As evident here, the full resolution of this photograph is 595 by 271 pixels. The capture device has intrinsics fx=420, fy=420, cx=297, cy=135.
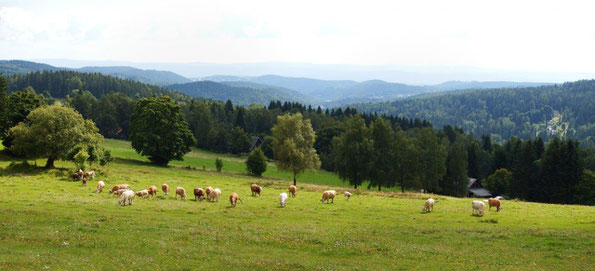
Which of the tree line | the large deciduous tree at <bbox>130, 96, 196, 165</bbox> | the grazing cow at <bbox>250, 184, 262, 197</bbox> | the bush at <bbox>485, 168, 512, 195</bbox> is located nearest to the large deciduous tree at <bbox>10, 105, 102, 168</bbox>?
the tree line

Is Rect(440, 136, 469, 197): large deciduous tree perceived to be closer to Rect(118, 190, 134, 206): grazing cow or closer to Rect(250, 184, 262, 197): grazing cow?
Rect(250, 184, 262, 197): grazing cow

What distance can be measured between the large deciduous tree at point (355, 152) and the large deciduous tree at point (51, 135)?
3463 cm

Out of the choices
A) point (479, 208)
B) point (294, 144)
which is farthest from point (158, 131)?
point (479, 208)

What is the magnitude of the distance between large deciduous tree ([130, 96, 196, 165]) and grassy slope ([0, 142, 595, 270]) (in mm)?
27529

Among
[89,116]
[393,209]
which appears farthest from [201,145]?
[393,209]

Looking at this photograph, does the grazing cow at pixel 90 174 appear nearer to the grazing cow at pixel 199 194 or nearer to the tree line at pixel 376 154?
the grazing cow at pixel 199 194

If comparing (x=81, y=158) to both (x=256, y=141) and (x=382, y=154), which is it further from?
(x=256, y=141)

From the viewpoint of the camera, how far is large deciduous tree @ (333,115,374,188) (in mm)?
62844

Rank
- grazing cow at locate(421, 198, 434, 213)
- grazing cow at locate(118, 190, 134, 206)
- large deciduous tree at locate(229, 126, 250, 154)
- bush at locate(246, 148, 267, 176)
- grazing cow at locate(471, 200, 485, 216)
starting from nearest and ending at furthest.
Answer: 1. grazing cow at locate(118, 190, 134, 206)
2. grazing cow at locate(471, 200, 485, 216)
3. grazing cow at locate(421, 198, 434, 213)
4. bush at locate(246, 148, 267, 176)
5. large deciduous tree at locate(229, 126, 250, 154)

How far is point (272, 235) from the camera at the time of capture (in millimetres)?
23266

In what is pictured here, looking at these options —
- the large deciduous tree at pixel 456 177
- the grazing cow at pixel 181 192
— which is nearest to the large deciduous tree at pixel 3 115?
the grazing cow at pixel 181 192

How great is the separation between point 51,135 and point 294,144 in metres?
28.7

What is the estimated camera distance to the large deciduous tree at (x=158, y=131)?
63.9 meters

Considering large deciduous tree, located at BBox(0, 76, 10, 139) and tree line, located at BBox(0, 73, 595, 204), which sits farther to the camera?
tree line, located at BBox(0, 73, 595, 204)
